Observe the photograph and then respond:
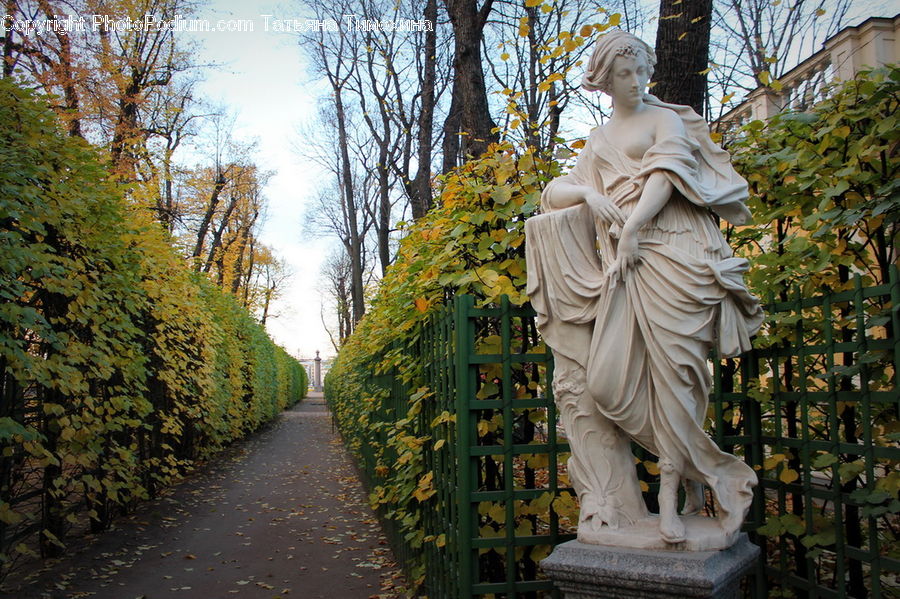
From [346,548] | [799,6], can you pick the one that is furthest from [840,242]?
[799,6]

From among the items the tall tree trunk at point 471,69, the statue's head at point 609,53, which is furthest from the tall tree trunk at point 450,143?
the statue's head at point 609,53

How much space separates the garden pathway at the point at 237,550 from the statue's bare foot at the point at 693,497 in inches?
134

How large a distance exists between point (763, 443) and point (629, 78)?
6.86ft

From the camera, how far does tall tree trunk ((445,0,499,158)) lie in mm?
7691

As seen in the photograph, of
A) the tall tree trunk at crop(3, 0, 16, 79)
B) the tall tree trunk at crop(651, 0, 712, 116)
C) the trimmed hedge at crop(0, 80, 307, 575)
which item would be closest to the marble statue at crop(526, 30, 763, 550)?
the tall tree trunk at crop(651, 0, 712, 116)

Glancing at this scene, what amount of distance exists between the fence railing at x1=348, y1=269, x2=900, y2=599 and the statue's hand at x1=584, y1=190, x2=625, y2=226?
0.80m

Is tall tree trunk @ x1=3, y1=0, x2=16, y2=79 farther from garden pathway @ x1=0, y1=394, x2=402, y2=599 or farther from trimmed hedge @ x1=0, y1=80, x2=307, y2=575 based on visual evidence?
garden pathway @ x1=0, y1=394, x2=402, y2=599

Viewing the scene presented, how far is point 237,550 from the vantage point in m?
7.12

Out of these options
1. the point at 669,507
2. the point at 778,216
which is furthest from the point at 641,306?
the point at 778,216

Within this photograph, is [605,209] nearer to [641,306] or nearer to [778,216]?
[641,306]

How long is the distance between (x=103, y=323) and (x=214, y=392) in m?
6.05

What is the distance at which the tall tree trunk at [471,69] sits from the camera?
7.69 m

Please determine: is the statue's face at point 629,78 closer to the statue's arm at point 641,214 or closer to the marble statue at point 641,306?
the marble statue at point 641,306

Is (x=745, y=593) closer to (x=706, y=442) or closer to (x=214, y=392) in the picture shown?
(x=706, y=442)
